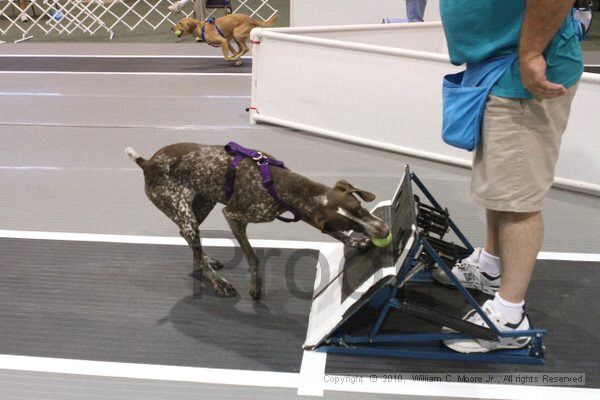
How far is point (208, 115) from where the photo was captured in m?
5.04

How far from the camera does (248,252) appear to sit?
92.8 inches

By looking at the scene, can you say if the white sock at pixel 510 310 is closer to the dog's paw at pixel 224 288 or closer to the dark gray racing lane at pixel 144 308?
the dark gray racing lane at pixel 144 308

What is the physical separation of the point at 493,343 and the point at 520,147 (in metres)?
0.73

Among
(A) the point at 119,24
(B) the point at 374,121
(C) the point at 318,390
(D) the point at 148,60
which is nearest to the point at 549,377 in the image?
(C) the point at 318,390

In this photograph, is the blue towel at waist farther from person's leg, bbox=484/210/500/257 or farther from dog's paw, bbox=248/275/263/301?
dog's paw, bbox=248/275/263/301

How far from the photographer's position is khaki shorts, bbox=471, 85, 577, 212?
1832 millimetres

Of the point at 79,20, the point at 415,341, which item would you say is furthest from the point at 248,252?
the point at 79,20

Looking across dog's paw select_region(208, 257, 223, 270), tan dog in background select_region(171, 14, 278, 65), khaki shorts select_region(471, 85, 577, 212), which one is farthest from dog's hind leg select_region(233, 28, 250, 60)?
khaki shorts select_region(471, 85, 577, 212)

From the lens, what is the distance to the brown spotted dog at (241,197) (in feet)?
6.88

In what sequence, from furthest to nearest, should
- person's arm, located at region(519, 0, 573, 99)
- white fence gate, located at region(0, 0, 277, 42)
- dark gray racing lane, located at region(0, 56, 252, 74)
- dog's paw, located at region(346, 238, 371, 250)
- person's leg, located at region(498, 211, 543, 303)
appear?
white fence gate, located at region(0, 0, 277, 42), dark gray racing lane, located at region(0, 56, 252, 74), dog's paw, located at region(346, 238, 371, 250), person's leg, located at region(498, 211, 543, 303), person's arm, located at region(519, 0, 573, 99)

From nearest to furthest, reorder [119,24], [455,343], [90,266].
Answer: [455,343] → [90,266] → [119,24]

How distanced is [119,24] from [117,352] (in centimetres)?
879

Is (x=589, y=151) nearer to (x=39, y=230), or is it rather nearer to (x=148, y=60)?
(x=39, y=230)

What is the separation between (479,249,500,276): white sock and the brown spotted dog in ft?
1.74
